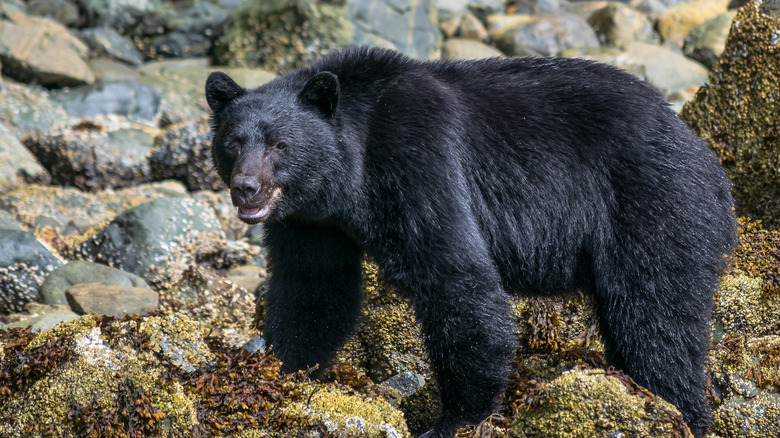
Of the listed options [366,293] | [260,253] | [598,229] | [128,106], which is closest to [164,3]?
[128,106]

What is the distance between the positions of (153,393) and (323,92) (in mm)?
1996

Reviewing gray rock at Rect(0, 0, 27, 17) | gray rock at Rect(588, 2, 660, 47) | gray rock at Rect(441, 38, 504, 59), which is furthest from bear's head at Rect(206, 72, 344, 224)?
gray rock at Rect(588, 2, 660, 47)

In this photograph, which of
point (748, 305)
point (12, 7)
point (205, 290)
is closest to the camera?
point (748, 305)

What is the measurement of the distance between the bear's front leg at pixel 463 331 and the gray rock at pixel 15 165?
759cm

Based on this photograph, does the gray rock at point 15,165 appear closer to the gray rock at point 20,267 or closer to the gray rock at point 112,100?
the gray rock at point 112,100

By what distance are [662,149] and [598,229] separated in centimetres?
62

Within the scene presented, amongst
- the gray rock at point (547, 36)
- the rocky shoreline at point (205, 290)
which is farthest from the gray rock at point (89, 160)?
the gray rock at point (547, 36)

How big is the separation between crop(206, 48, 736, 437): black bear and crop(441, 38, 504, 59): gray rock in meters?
12.4

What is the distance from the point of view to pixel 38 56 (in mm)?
14133

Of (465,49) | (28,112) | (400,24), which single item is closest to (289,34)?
(400,24)

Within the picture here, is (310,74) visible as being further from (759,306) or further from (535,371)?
(759,306)

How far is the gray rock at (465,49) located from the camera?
58.1ft

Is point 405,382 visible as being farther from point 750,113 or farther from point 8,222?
point 8,222

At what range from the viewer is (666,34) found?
64.1 ft
